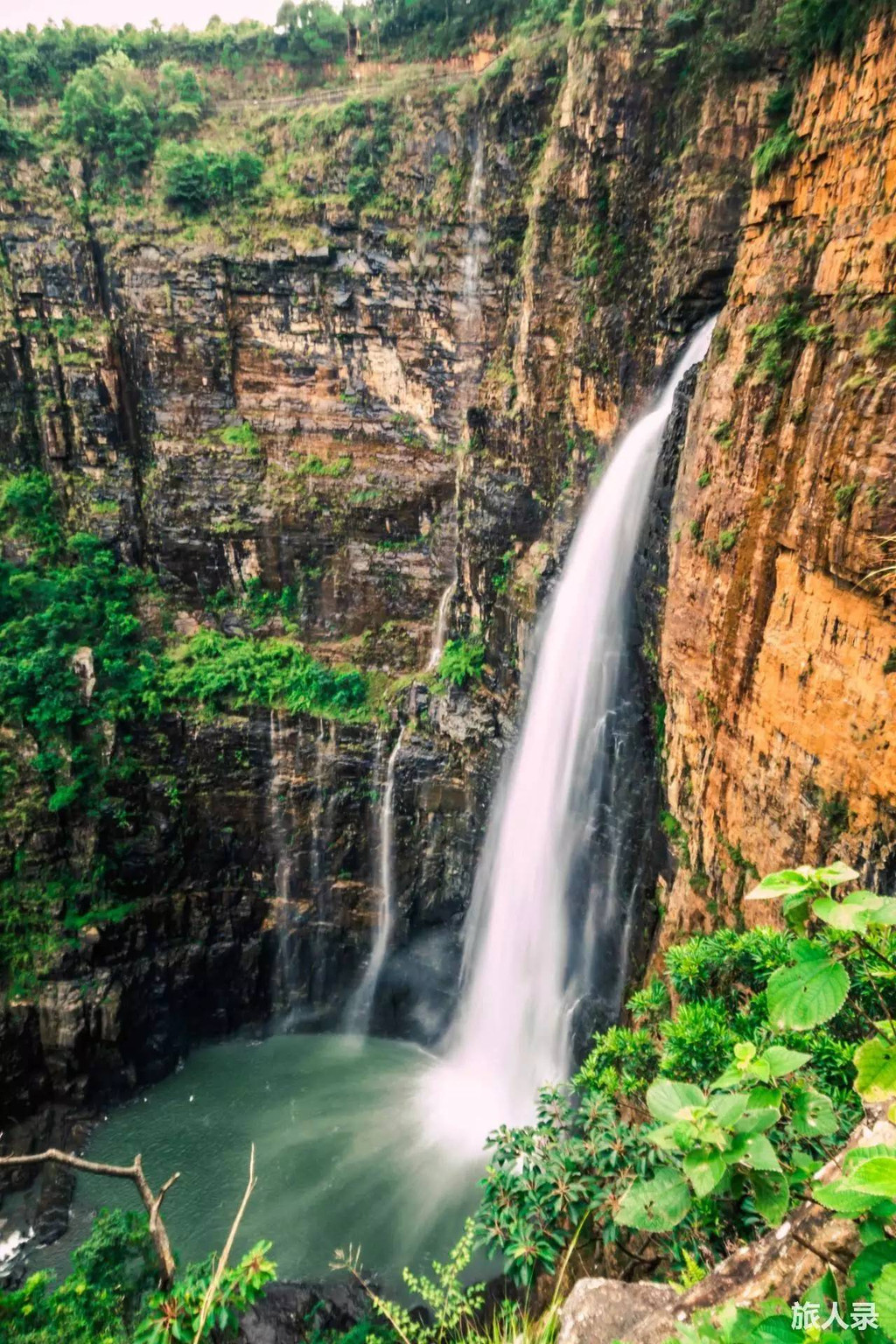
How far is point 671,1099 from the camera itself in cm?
218

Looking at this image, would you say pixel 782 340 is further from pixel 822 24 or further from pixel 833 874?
pixel 833 874

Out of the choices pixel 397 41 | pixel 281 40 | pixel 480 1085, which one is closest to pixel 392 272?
pixel 397 41

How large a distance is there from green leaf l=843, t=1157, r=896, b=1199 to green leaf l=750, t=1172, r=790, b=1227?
739mm

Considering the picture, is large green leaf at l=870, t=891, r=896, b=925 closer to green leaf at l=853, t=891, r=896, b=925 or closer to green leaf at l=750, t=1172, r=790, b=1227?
green leaf at l=853, t=891, r=896, b=925

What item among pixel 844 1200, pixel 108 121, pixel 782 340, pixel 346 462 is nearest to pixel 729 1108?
pixel 844 1200

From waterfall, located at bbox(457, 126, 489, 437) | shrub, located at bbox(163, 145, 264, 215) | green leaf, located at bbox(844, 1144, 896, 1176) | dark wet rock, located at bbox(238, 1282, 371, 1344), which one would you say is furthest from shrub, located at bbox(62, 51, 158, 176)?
dark wet rock, located at bbox(238, 1282, 371, 1344)

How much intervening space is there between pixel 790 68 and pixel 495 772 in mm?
8941

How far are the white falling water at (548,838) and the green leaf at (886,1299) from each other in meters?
8.20

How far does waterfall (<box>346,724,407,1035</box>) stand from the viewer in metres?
13.2

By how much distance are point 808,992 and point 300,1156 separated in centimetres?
1073

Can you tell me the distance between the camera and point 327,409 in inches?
544

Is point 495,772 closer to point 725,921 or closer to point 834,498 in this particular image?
point 725,921

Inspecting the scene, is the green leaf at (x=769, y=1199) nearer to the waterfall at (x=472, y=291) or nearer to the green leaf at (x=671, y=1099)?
the green leaf at (x=671, y=1099)

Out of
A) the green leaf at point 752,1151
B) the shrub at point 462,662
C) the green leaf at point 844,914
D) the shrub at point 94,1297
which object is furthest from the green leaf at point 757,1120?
the shrub at point 462,662
